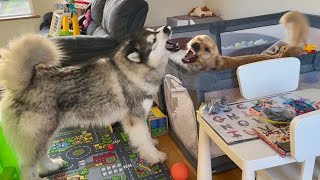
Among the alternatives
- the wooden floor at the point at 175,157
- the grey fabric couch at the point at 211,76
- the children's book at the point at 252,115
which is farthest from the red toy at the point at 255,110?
the wooden floor at the point at 175,157

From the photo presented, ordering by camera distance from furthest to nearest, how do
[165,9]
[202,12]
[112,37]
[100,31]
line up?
[165,9], [202,12], [100,31], [112,37]

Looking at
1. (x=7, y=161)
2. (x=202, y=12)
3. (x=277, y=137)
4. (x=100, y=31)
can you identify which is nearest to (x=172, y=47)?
(x=277, y=137)

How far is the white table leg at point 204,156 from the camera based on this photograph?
1.03 meters

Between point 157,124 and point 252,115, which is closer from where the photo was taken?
point 252,115

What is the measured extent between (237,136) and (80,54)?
1367 millimetres

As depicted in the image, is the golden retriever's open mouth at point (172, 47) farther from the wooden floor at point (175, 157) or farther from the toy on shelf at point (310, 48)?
the toy on shelf at point (310, 48)

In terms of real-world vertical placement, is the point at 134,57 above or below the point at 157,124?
above

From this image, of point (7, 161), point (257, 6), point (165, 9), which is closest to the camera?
point (7, 161)

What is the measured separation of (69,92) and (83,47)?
2.11 feet

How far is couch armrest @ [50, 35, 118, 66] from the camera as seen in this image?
1.88m

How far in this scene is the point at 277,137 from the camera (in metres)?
0.82

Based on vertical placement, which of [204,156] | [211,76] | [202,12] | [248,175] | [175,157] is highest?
[202,12]

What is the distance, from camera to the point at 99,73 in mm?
1428

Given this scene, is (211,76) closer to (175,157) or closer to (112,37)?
(175,157)
